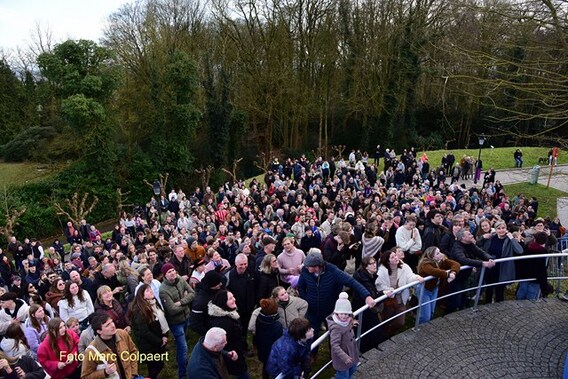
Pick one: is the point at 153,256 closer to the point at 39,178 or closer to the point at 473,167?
the point at 473,167

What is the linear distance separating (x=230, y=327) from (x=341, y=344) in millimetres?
1270

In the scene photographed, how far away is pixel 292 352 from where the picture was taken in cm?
428

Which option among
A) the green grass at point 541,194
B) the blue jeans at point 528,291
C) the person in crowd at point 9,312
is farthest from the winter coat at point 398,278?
the green grass at point 541,194

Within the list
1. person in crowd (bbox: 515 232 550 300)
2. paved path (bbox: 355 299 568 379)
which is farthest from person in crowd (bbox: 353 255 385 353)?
person in crowd (bbox: 515 232 550 300)

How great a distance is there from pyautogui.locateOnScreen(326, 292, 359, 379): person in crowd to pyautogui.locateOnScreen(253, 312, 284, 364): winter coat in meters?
0.69

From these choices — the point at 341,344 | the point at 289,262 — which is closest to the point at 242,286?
the point at 289,262

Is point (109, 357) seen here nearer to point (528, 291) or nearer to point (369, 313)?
point (369, 313)

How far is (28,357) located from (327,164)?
1748 cm

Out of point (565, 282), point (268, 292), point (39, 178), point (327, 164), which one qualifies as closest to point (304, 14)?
point (327, 164)

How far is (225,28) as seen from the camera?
32938mm

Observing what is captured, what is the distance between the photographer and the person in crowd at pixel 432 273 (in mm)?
5973

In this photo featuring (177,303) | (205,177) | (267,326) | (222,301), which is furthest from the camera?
(205,177)

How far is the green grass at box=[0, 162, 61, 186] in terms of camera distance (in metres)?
29.6

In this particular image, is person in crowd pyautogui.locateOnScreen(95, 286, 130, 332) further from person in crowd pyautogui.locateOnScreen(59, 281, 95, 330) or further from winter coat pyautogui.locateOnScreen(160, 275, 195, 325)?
person in crowd pyautogui.locateOnScreen(59, 281, 95, 330)
